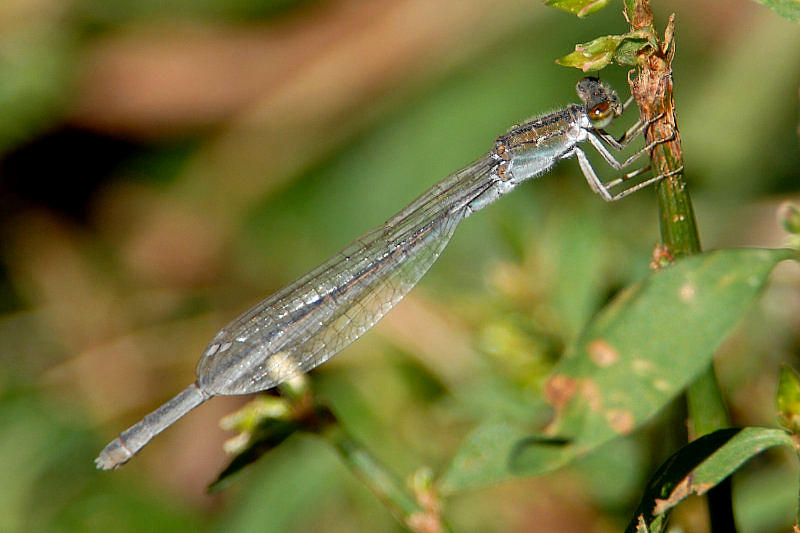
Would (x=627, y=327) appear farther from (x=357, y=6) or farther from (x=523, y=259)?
(x=357, y=6)

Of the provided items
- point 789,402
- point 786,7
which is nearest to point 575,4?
point 786,7

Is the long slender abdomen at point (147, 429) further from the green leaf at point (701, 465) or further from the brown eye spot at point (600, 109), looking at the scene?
the green leaf at point (701, 465)

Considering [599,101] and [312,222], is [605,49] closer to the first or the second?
[599,101]

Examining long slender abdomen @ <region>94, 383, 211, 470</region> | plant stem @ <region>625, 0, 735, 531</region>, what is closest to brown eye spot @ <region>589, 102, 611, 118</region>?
plant stem @ <region>625, 0, 735, 531</region>

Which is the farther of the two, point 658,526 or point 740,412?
point 740,412

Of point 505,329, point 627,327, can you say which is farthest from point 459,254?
point 627,327
